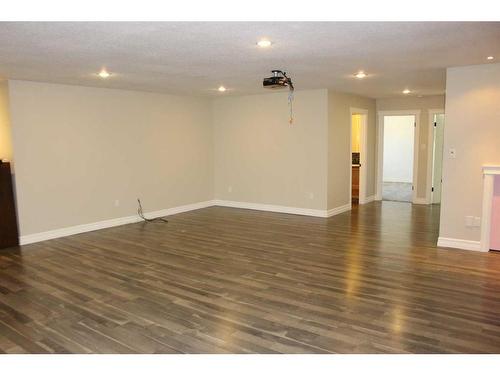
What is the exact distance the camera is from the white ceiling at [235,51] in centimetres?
317

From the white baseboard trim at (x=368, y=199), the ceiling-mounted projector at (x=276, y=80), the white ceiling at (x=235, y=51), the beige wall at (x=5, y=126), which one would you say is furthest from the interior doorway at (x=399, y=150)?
Answer: the beige wall at (x=5, y=126)

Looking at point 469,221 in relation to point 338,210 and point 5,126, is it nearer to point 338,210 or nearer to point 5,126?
point 338,210

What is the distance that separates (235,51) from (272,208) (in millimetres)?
4685

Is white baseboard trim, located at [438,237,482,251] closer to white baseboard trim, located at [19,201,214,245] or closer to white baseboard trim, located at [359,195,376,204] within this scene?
white baseboard trim, located at [359,195,376,204]

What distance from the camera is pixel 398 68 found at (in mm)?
5129

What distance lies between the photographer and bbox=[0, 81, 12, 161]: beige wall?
5695 mm

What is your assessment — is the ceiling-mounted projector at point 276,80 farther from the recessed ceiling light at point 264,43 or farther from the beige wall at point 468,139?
the beige wall at point 468,139

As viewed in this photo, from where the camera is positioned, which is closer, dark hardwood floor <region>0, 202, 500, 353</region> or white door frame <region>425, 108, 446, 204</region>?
dark hardwood floor <region>0, 202, 500, 353</region>

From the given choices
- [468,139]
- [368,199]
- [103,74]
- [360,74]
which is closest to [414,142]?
[368,199]

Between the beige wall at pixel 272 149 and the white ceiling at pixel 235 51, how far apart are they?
4.79ft

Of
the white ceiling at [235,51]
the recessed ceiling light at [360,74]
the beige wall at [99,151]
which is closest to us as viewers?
the white ceiling at [235,51]

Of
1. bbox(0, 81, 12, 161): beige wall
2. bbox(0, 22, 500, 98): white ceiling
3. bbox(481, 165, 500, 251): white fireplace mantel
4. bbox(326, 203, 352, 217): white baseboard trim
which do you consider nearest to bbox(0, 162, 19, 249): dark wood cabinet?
bbox(0, 81, 12, 161): beige wall

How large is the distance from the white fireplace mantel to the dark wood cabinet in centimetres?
641
